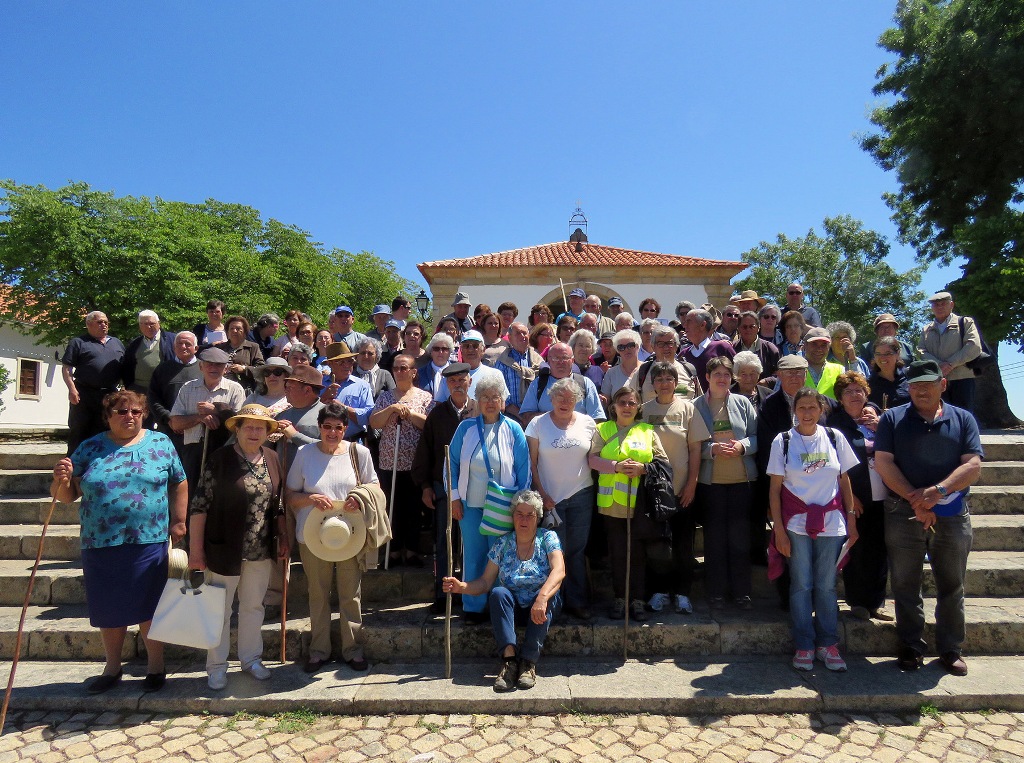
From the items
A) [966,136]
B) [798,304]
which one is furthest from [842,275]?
[798,304]

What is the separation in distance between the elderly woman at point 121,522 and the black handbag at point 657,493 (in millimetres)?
3300

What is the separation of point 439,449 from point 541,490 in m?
0.90

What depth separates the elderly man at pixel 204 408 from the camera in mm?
4867

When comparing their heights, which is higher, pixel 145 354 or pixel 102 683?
pixel 145 354

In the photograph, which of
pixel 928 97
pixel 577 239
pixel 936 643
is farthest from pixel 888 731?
pixel 577 239

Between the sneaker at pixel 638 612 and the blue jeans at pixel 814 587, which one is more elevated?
the blue jeans at pixel 814 587

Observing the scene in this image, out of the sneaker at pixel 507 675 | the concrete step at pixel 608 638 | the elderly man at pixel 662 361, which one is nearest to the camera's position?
the sneaker at pixel 507 675

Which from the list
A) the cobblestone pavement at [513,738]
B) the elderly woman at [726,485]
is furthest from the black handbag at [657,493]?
the cobblestone pavement at [513,738]

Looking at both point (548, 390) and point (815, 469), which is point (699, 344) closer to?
point (548, 390)

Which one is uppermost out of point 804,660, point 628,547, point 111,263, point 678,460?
point 111,263

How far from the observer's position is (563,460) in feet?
14.3

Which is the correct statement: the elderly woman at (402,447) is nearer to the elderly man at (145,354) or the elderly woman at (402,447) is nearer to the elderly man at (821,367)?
the elderly man at (145,354)

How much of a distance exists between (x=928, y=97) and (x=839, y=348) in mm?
12842

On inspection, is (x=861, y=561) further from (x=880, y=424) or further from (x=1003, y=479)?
(x=1003, y=479)
